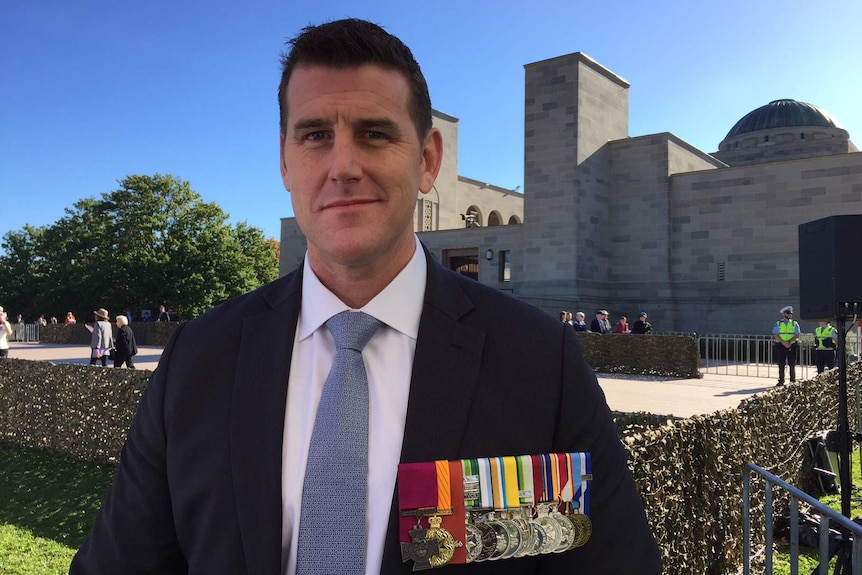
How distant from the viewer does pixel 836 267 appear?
5344 millimetres

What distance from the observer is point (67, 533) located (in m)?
6.01

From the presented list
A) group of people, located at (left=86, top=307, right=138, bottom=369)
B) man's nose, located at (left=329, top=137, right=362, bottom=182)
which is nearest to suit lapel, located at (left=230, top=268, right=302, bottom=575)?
man's nose, located at (left=329, top=137, right=362, bottom=182)

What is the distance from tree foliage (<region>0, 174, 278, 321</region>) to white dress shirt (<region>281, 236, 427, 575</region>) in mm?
44497

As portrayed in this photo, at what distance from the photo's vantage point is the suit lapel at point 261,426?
148 centimetres

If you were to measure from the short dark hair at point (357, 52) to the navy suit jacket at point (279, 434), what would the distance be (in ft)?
1.75

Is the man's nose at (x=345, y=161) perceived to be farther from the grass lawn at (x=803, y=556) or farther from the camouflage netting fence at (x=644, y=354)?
the camouflage netting fence at (x=644, y=354)

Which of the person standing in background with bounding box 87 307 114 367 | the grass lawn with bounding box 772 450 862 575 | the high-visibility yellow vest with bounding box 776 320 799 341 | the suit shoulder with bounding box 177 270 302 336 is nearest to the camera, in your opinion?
the suit shoulder with bounding box 177 270 302 336

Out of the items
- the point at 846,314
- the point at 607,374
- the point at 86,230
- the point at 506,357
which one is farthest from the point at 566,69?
the point at 86,230

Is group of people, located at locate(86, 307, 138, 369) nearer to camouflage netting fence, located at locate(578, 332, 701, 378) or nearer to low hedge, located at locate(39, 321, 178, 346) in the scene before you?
low hedge, located at locate(39, 321, 178, 346)

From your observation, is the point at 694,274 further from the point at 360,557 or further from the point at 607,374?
the point at 360,557

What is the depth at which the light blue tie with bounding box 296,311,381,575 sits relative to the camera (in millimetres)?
1477

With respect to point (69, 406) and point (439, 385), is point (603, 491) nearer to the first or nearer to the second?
point (439, 385)

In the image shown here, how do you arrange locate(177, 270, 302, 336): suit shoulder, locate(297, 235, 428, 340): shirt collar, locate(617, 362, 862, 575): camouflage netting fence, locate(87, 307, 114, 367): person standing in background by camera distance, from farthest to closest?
locate(87, 307, 114, 367): person standing in background < locate(617, 362, 862, 575): camouflage netting fence < locate(177, 270, 302, 336): suit shoulder < locate(297, 235, 428, 340): shirt collar

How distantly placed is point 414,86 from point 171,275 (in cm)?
4621
